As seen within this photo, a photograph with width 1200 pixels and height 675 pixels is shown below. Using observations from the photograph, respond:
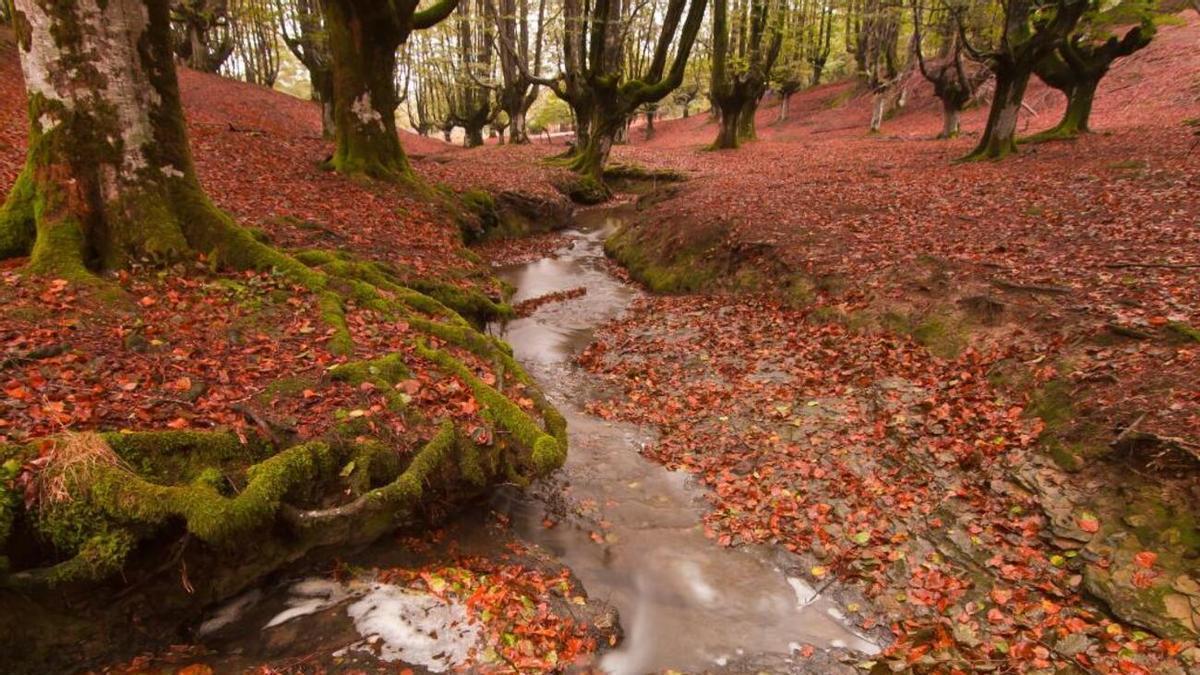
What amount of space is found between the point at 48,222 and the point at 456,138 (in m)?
67.6

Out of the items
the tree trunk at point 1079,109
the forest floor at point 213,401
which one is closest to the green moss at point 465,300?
the forest floor at point 213,401

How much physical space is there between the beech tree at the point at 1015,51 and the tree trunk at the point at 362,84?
1366 centimetres

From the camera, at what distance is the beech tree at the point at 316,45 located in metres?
18.4

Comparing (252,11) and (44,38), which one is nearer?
(44,38)

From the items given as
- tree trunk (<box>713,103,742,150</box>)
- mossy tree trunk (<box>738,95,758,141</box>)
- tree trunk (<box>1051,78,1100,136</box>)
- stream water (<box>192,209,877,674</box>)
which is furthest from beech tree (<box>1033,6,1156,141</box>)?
stream water (<box>192,209,877,674</box>)

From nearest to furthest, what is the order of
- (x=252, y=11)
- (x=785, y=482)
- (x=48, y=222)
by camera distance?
(x=48, y=222)
(x=785, y=482)
(x=252, y=11)

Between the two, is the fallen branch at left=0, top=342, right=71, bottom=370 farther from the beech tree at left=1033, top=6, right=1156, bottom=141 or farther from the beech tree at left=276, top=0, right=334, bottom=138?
the beech tree at left=1033, top=6, right=1156, bottom=141

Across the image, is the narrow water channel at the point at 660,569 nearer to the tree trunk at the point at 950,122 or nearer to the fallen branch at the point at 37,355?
Answer: the fallen branch at the point at 37,355

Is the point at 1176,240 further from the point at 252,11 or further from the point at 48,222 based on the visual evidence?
the point at 252,11

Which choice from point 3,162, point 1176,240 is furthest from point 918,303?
point 3,162

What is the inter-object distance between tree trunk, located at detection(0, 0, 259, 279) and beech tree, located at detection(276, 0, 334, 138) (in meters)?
11.7

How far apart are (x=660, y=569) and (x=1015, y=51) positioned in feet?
57.0

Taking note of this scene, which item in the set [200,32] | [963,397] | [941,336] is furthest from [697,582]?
[200,32]

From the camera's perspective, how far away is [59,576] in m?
3.23
